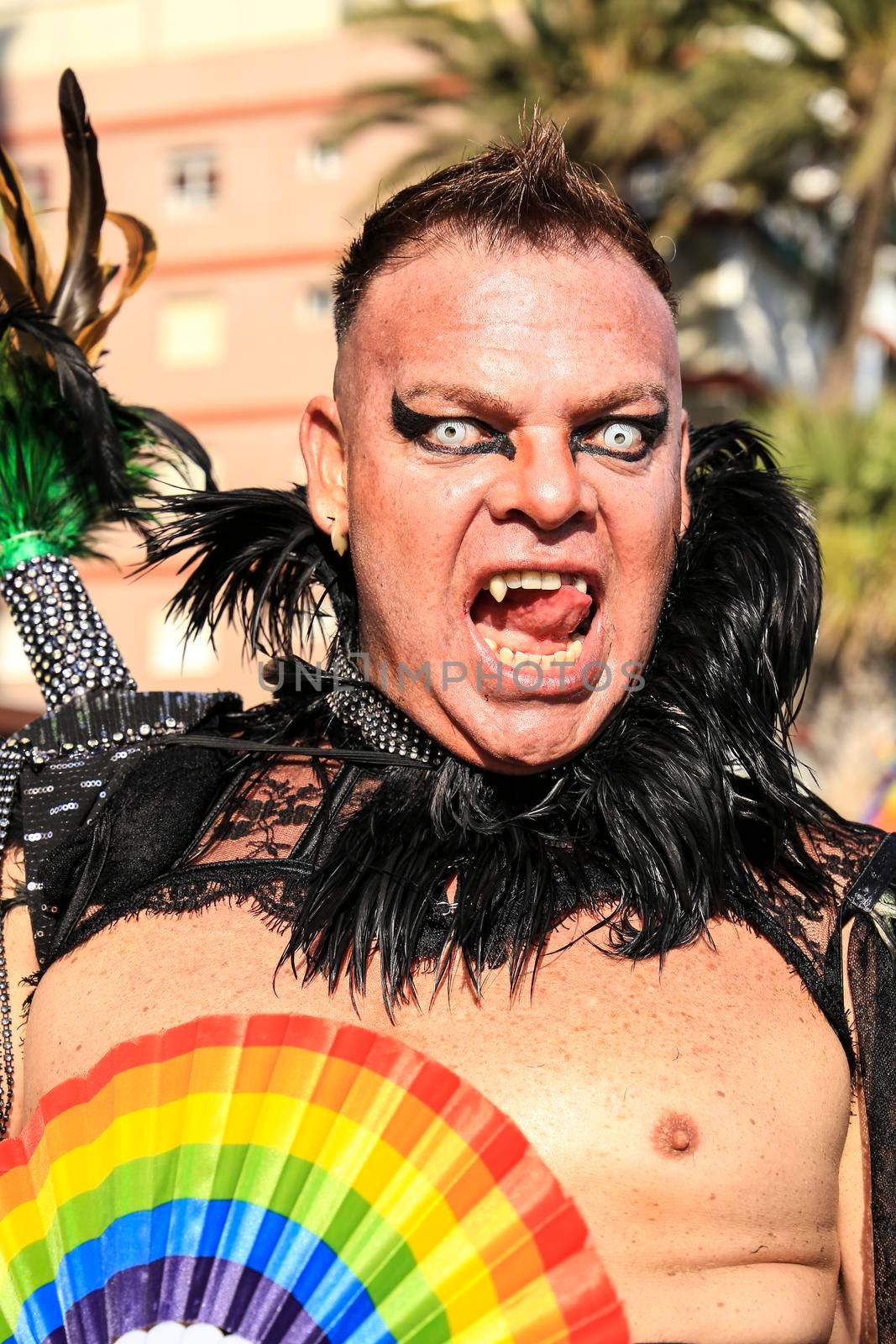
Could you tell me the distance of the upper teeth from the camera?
187 cm

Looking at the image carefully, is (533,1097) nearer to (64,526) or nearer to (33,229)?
(64,526)

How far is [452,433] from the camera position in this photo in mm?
1895

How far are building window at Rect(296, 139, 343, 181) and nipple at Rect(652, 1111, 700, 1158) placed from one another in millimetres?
19058

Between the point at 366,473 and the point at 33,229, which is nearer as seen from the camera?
the point at 366,473

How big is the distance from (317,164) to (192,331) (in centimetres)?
274

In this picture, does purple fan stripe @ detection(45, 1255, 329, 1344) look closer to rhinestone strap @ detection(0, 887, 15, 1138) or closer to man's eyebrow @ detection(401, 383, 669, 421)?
rhinestone strap @ detection(0, 887, 15, 1138)

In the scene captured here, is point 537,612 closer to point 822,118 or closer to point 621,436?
point 621,436

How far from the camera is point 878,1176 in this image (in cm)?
181

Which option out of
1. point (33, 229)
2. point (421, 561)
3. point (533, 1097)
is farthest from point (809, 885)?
point (33, 229)

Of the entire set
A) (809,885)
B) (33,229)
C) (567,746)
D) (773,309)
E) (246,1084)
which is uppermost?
(773,309)

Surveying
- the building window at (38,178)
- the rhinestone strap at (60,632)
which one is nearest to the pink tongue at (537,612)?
the rhinestone strap at (60,632)

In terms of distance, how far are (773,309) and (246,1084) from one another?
18.5 m

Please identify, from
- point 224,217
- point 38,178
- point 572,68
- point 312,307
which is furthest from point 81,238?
point 38,178

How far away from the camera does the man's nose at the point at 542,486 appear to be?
1.80m
